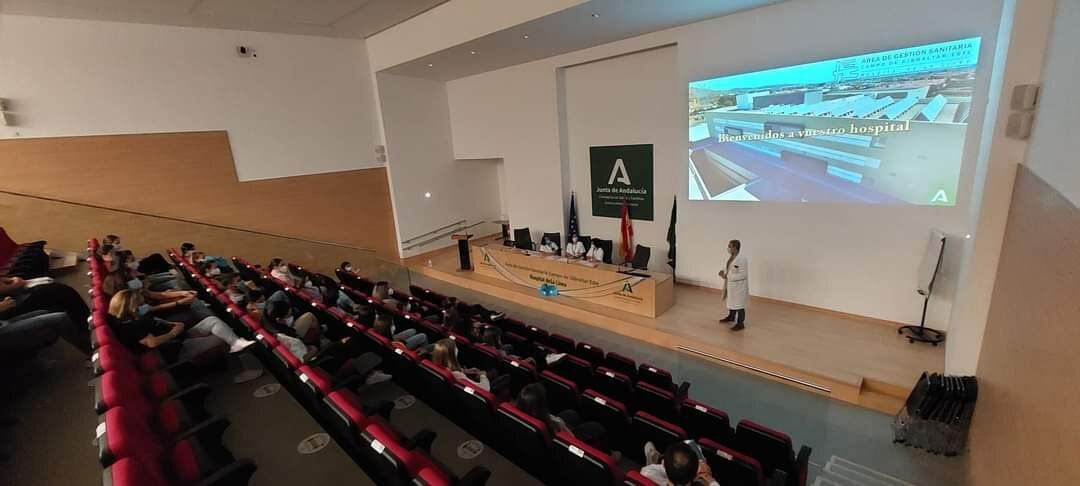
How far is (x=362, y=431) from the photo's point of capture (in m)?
2.11

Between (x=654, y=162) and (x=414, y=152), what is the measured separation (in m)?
5.67

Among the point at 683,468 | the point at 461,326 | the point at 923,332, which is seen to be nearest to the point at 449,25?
the point at 461,326

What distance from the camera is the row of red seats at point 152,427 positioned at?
1.69 meters

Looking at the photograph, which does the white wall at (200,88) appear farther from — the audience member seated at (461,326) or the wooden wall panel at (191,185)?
the audience member seated at (461,326)

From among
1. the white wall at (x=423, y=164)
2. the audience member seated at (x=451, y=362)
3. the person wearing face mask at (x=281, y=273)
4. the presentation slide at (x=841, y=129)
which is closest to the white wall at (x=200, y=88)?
the white wall at (x=423, y=164)

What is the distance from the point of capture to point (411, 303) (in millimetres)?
5414

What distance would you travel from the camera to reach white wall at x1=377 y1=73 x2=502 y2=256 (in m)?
9.31

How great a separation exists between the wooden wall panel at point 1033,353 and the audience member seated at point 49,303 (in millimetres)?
6017

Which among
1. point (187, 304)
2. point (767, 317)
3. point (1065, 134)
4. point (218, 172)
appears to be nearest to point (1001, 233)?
point (1065, 134)

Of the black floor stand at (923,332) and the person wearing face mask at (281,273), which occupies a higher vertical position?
the person wearing face mask at (281,273)

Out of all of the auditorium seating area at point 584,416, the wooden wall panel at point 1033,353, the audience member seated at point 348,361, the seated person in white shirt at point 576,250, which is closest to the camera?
the wooden wall panel at point 1033,353

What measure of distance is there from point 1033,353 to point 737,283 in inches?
124

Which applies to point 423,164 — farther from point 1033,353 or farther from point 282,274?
point 1033,353

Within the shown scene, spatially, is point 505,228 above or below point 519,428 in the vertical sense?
below
